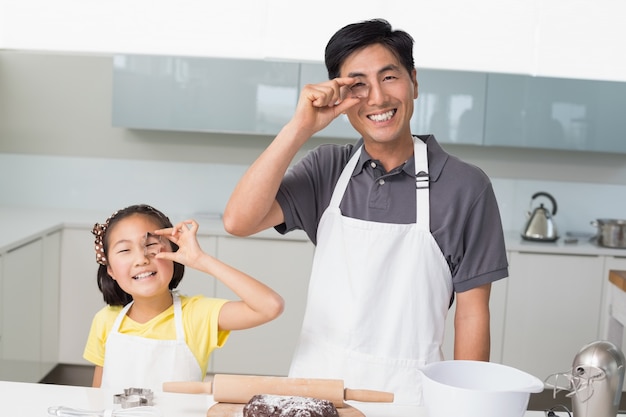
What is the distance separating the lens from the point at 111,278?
203 centimetres

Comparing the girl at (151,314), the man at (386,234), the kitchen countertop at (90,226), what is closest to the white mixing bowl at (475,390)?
the man at (386,234)

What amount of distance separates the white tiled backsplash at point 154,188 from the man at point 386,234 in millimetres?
2594

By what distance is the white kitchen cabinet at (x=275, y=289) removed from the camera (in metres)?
3.91

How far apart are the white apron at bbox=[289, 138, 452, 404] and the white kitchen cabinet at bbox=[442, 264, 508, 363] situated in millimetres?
2043

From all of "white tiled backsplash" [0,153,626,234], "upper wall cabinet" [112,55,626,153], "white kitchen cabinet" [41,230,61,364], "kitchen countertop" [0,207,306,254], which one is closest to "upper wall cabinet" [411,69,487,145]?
"upper wall cabinet" [112,55,626,153]

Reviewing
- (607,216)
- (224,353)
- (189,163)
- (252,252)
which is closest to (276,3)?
(189,163)

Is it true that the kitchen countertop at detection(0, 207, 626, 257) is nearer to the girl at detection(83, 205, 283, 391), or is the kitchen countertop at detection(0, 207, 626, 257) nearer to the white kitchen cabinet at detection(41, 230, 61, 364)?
the white kitchen cabinet at detection(41, 230, 61, 364)

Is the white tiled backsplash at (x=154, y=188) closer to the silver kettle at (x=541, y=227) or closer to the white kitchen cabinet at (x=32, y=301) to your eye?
the silver kettle at (x=541, y=227)

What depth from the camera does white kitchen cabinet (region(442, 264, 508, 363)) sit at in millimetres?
3912

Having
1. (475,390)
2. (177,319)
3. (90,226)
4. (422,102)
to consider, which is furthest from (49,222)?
(475,390)

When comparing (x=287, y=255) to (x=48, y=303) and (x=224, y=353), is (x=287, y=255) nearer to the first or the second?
(x=224, y=353)

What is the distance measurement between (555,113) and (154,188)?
213 cm

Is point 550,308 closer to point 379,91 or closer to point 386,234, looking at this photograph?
point 386,234

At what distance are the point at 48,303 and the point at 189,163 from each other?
43.2 inches
